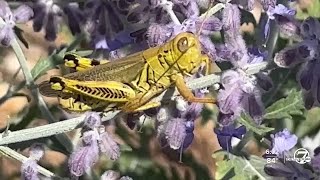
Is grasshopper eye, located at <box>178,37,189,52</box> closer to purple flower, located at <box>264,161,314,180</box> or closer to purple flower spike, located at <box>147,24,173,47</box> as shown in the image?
purple flower spike, located at <box>147,24,173,47</box>

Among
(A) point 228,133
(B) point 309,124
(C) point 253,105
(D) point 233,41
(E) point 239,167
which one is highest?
(D) point 233,41

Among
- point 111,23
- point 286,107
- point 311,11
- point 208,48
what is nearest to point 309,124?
point 311,11

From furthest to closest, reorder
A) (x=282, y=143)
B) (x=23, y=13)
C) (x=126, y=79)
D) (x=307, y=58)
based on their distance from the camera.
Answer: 1. (x=23, y=13)
2. (x=282, y=143)
3. (x=126, y=79)
4. (x=307, y=58)

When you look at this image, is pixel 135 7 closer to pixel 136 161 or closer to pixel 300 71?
pixel 300 71

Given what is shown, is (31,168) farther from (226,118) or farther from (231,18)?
(231,18)

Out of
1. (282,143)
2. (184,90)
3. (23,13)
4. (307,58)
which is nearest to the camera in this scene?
(184,90)

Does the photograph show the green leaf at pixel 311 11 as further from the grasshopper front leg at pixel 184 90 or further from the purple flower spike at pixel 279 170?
the grasshopper front leg at pixel 184 90

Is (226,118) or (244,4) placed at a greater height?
(244,4)

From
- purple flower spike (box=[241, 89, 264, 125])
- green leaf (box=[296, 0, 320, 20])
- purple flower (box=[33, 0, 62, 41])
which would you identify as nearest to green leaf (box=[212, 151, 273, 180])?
purple flower spike (box=[241, 89, 264, 125])
